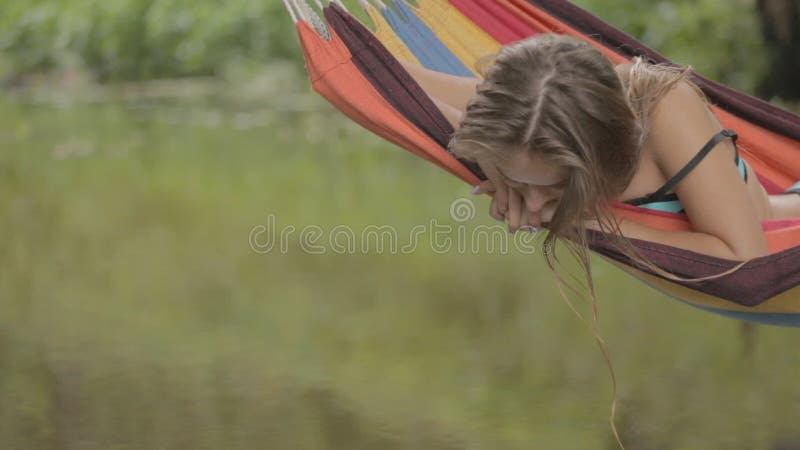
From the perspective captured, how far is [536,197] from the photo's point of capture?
1260 millimetres

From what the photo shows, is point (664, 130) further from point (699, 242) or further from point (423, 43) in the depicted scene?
point (423, 43)

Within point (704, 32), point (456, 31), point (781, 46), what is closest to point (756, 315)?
point (456, 31)

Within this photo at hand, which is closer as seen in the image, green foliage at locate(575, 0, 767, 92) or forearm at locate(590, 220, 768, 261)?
forearm at locate(590, 220, 768, 261)

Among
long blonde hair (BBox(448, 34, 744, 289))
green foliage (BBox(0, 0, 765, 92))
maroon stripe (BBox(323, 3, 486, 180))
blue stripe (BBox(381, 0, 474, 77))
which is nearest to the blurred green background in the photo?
green foliage (BBox(0, 0, 765, 92))

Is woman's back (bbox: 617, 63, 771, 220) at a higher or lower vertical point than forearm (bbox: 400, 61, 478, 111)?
lower

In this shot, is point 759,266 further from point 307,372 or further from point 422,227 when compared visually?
point 422,227

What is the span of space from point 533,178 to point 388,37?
1.90 ft

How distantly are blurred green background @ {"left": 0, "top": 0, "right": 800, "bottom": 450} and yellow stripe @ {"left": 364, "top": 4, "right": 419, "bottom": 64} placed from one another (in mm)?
763

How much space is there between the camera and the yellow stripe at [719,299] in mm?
1329

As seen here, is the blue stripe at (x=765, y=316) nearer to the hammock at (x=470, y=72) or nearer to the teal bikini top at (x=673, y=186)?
the hammock at (x=470, y=72)

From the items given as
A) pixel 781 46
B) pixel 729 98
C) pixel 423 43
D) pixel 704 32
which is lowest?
pixel 729 98

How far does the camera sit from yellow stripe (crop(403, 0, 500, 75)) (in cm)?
175

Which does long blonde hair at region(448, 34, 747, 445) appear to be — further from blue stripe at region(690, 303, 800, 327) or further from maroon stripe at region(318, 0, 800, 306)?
blue stripe at region(690, 303, 800, 327)

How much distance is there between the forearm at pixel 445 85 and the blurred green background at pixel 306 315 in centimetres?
81
